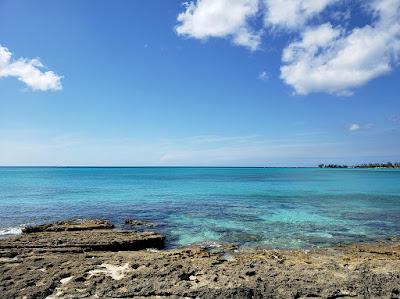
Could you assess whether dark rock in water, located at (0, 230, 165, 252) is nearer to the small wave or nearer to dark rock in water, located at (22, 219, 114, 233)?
dark rock in water, located at (22, 219, 114, 233)

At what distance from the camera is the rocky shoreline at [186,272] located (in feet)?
21.7

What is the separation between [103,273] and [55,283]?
136 centimetres

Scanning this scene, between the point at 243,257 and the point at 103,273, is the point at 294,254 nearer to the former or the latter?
the point at 243,257

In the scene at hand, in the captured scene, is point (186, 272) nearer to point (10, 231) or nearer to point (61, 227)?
→ point (61, 227)

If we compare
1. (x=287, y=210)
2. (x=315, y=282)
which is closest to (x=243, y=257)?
(x=315, y=282)

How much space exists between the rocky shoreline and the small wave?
3.41 meters

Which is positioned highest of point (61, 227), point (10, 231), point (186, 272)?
point (186, 272)

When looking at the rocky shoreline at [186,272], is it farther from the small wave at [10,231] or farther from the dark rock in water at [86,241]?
the small wave at [10,231]

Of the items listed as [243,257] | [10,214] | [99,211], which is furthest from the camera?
[99,211]

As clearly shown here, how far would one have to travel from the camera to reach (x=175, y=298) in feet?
20.8

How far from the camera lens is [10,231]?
15.2 metres

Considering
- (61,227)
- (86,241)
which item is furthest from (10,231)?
(86,241)

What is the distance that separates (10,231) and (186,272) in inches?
543

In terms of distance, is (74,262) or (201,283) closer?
(201,283)
